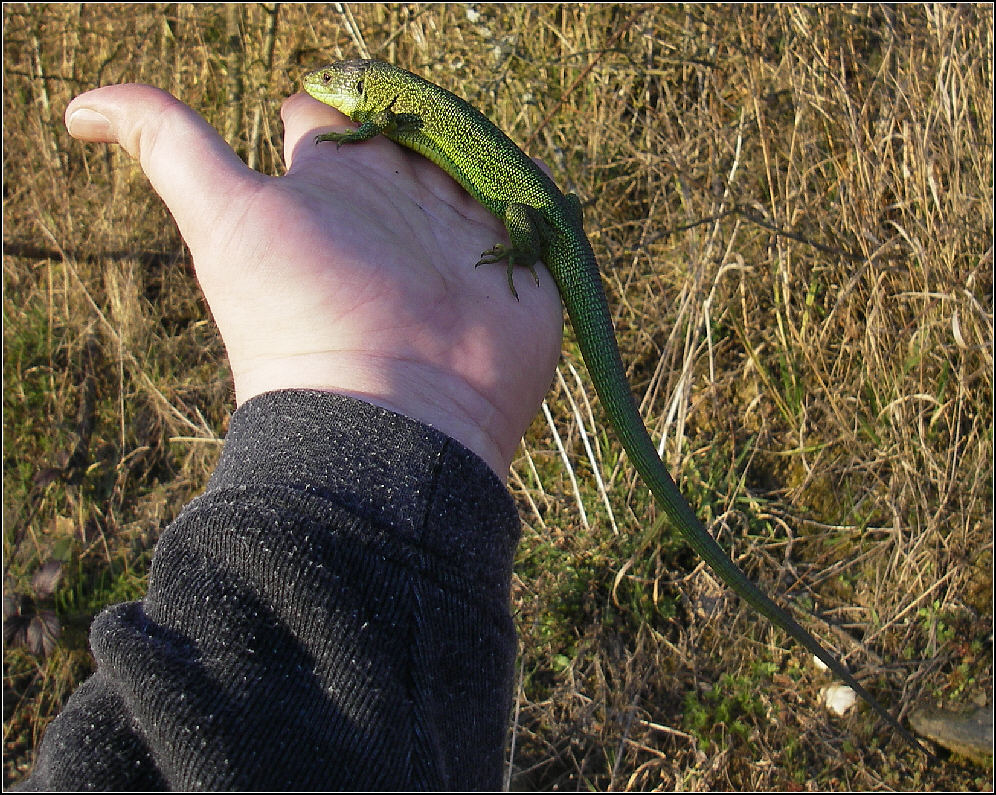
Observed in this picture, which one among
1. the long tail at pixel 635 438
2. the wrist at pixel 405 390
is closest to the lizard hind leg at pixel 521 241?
the long tail at pixel 635 438

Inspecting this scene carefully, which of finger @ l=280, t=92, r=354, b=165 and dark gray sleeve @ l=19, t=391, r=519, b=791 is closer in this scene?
dark gray sleeve @ l=19, t=391, r=519, b=791

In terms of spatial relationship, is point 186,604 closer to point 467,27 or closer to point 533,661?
point 533,661

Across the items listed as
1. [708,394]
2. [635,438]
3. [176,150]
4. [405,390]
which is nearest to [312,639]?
[405,390]

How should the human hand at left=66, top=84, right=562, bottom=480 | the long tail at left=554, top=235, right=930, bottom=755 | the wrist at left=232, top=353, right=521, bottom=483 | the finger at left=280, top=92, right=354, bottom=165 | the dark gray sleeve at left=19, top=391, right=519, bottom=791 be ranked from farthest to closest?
1. the finger at left=280, top=92, right=354, bottom=165
2. the long tail at left=554, top=235, right=930, bottom=755
3. the human hand at left=66, top=84, right=562, bottom=480
4. the wrist at left=232, top=353, right=521, bottom=483
5. the dark gray sleeve at left=19, top=391, right=519, bottom=791

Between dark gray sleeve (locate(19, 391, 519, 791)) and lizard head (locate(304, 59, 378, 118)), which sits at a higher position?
lizard head (locate(304, 59, 378, 118))

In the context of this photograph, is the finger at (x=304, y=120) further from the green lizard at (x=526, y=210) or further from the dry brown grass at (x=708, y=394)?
the dry brown grass at (x=708, y=394)

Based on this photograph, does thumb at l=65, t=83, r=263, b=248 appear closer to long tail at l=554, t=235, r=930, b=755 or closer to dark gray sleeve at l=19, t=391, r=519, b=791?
dark gray sleeve at l=19, t=391, r=519, b=791

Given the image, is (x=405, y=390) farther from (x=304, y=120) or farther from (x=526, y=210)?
(x=304, y=120)

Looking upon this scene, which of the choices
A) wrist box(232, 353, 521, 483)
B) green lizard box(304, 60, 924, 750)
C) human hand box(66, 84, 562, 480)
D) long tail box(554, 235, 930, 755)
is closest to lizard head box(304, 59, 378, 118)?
green lizard box(304, 60, 924, 750)
